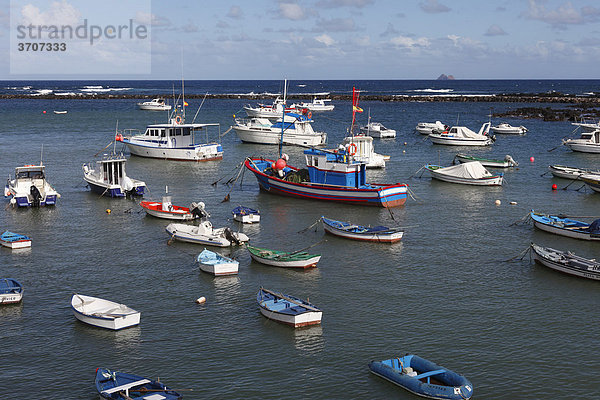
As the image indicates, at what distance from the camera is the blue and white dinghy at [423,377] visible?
2067cm

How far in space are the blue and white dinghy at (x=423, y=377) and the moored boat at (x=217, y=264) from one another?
38.8ft

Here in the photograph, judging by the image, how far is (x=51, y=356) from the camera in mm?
24141

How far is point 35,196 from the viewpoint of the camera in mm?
48031

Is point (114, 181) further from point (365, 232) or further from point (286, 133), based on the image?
point (286, 133)

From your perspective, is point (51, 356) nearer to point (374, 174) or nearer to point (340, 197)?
point (340, 197)

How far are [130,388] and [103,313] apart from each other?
22.0 feet

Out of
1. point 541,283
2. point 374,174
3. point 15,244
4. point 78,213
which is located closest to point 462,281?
point 541,283

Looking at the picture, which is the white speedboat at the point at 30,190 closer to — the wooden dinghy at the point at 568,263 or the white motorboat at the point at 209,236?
the white motorboat at the point at 209,236

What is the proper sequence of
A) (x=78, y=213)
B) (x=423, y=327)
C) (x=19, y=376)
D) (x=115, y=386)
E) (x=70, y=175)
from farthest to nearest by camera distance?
1. (x=70, y=175)
2. (x=78, y=213)
3. (x=423, y=327)
4. (x=19, y=376)
5. (x=115, y=386)

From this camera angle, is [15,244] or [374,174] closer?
[15,244]

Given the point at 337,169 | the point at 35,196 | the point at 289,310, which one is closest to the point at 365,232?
the point at 337,169

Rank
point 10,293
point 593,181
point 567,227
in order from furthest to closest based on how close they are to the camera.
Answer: point 593,181
point 567,227
point 10,293

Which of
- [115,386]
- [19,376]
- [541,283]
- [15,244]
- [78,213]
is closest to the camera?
[115,386]

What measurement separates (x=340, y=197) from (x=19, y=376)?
30.6 meters
